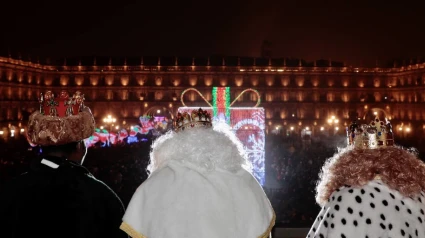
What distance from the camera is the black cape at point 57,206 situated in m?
3.07

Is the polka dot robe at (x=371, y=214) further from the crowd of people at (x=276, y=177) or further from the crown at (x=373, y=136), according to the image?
the crowd of people at (x=276, y=177)

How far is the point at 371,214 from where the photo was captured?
2834 millimetres

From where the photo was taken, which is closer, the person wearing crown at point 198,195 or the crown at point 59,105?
the person wearing crown at point 198,195

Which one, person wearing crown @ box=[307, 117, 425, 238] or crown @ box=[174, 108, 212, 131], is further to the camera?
crown @ box=[174, 108, 212, 131]

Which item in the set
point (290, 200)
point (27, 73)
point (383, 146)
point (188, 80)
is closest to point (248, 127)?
point (290, 200)

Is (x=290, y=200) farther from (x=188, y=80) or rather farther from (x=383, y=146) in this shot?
(x=188, y=80)

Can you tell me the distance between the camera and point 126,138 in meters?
36.3

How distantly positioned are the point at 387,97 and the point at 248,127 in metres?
51.6

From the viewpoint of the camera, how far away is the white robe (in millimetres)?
2881

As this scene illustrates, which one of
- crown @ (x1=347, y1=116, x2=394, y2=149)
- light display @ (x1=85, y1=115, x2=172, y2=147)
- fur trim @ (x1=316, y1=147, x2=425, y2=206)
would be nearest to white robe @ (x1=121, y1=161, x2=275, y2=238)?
fur trim @ (x1=316, y1=147, x2=425, y2=206)

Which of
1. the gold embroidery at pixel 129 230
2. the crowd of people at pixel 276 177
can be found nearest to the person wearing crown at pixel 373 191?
the gold embroidery at pixel 129 230

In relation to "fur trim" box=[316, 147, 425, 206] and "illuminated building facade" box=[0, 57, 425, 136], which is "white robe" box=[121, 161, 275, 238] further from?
"illuminated building facade" box=[0, 57, 425, 136]

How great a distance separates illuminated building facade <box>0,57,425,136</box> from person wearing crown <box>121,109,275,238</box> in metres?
57.4

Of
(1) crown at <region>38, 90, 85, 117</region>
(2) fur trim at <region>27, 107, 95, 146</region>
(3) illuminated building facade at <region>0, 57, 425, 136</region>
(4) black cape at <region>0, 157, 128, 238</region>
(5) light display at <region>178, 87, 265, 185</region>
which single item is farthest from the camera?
(3) illuminated building facade at <region>0, 57, 425, 136</region>
